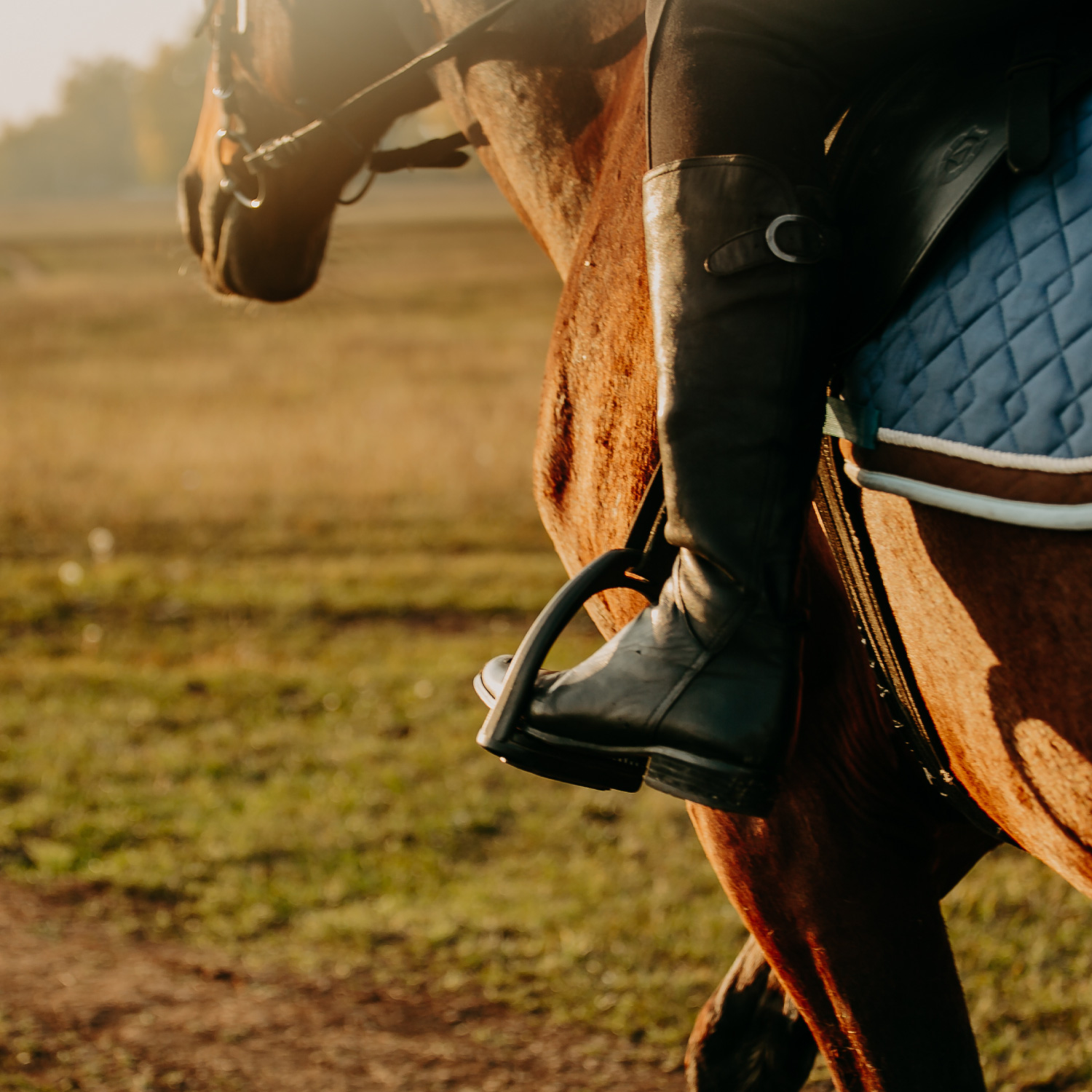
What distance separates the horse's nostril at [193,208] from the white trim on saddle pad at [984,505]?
2.17m

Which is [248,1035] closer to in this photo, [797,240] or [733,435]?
[733,435]

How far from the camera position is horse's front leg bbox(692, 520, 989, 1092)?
1.75 metres

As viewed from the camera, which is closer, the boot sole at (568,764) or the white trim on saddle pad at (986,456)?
the white trim on saddle pad at (986,456)

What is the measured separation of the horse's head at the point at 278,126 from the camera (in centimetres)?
257

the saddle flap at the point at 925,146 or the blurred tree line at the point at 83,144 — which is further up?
the saddle flap at the point at 925,146

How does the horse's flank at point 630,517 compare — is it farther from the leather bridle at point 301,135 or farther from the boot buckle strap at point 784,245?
the boot buckle strap at point 784,245

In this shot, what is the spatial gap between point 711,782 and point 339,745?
403 centimetres

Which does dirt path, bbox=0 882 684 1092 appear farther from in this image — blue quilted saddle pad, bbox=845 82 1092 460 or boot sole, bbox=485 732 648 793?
blue quilted saddle pad, bbox=845 82 1092 460

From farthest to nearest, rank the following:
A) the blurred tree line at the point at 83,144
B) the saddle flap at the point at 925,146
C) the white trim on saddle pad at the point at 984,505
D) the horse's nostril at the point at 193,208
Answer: the blurred tree line at the point at 83,144
the horse's nostril at the point at 193,208
the saddle flap at the point at 925,146
the white trim on saddle pad at the point at 984,505

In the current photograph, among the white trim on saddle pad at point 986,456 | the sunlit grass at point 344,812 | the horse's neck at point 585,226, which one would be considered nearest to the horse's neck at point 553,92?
the horse's neck at point 585,226

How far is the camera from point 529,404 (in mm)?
13727

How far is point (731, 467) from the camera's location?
1503 millimetres

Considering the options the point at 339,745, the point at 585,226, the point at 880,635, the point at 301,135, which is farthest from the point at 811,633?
the point at 339,745

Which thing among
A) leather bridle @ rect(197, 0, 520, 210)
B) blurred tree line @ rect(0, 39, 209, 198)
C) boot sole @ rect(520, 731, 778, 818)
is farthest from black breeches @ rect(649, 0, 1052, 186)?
blurred tree line @ rect(0, 39, 209, 198)
